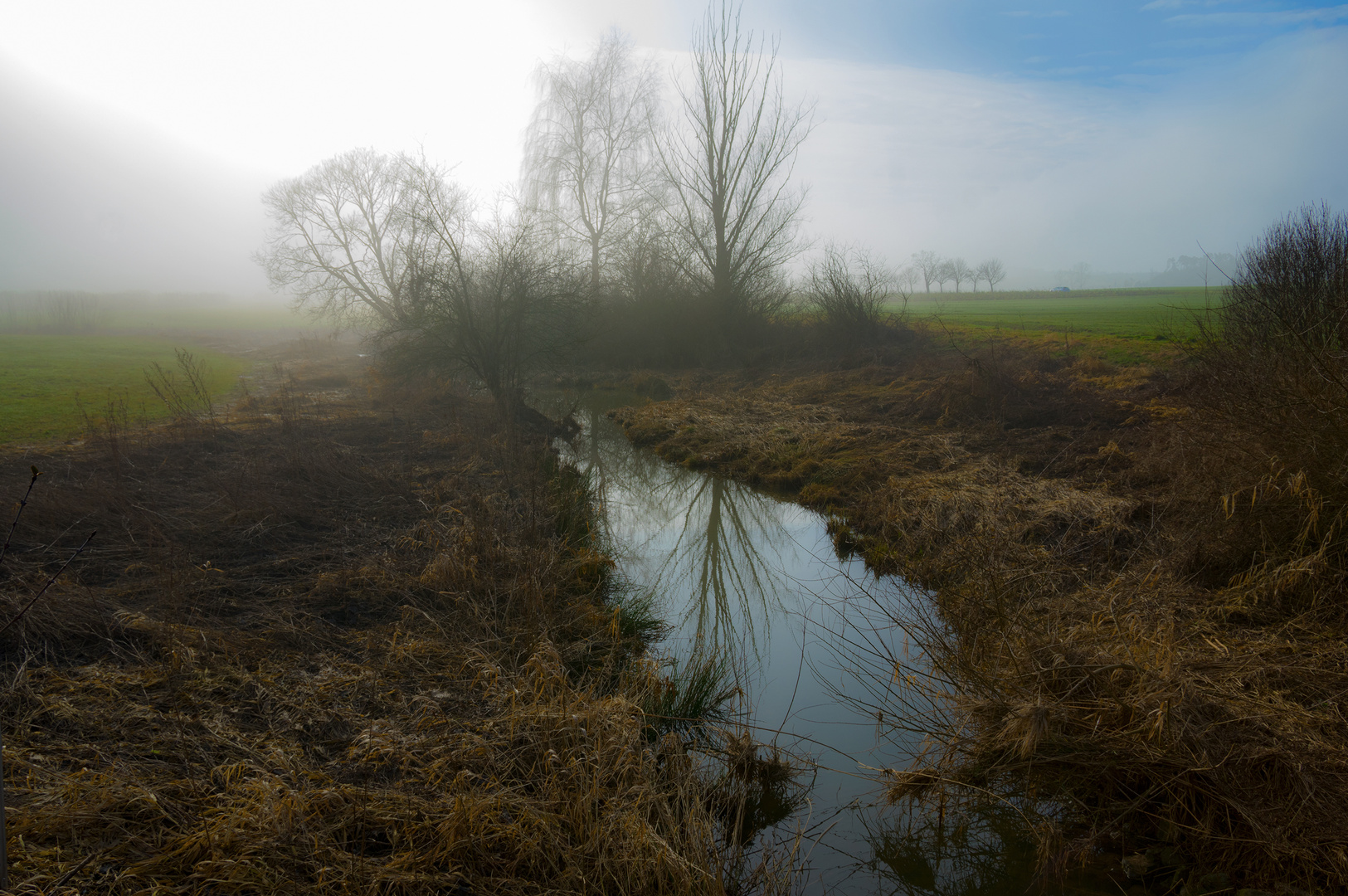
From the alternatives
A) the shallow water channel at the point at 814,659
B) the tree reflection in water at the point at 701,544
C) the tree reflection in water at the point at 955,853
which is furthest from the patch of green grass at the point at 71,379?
the tree reflection in water at the point at 955,853

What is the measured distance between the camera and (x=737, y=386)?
20016 mm

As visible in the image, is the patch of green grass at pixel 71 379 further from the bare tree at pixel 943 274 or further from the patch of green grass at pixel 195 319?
the bare tree at pixel 943 274

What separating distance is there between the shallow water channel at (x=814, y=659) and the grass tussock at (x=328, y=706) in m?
0.55

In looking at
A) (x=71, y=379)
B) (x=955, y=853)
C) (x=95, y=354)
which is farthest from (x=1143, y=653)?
(x=95, y=354)

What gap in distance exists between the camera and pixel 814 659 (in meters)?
5.54

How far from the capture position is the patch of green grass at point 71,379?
12.4 metres

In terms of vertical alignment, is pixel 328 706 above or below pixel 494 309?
below

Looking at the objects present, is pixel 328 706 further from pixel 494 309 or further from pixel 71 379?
pixel 71 379

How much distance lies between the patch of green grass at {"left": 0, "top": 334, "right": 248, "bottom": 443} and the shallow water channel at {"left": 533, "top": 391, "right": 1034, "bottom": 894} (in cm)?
1013

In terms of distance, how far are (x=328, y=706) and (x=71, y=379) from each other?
19.2 m

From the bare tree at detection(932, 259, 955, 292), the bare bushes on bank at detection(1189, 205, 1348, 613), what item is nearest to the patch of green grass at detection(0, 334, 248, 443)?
the bare bushes on bank at detection(1189, 205, 1348, 613)

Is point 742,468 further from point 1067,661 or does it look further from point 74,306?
point 74,306

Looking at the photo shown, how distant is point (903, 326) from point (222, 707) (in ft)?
71.8

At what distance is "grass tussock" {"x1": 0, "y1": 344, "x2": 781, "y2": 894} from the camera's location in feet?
9.48
